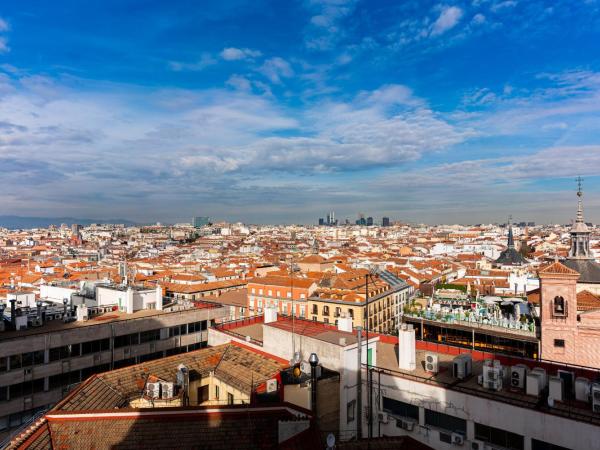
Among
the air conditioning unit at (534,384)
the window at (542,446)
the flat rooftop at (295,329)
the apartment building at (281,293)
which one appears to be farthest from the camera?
the apartment building at (281,293)

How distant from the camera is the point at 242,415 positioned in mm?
13320

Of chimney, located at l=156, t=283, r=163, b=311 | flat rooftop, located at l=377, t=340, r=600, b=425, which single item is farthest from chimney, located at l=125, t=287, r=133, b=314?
flat rooftop, located at l=377, t=340, r=600, b=425

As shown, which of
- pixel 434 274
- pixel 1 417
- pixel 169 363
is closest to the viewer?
pixel 169 363

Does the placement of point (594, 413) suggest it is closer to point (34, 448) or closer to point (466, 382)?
point (466, 382)

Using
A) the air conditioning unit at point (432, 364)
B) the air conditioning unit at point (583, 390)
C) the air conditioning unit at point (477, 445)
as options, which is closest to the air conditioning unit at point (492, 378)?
the air conditioning unit at point (477, 445)

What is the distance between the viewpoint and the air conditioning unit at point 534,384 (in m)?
14.2

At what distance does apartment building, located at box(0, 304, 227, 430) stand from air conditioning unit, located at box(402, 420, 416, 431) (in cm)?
1645

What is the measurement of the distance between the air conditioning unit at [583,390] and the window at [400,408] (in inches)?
193

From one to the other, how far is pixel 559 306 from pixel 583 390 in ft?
30.0

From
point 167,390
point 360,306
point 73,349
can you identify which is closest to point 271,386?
point 167,390

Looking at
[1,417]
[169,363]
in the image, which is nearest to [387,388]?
[169,363]

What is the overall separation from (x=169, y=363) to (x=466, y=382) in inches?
464

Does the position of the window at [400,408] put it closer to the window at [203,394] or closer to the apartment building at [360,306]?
the window at [203,394]

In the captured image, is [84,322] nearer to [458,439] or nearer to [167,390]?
[167,390]
